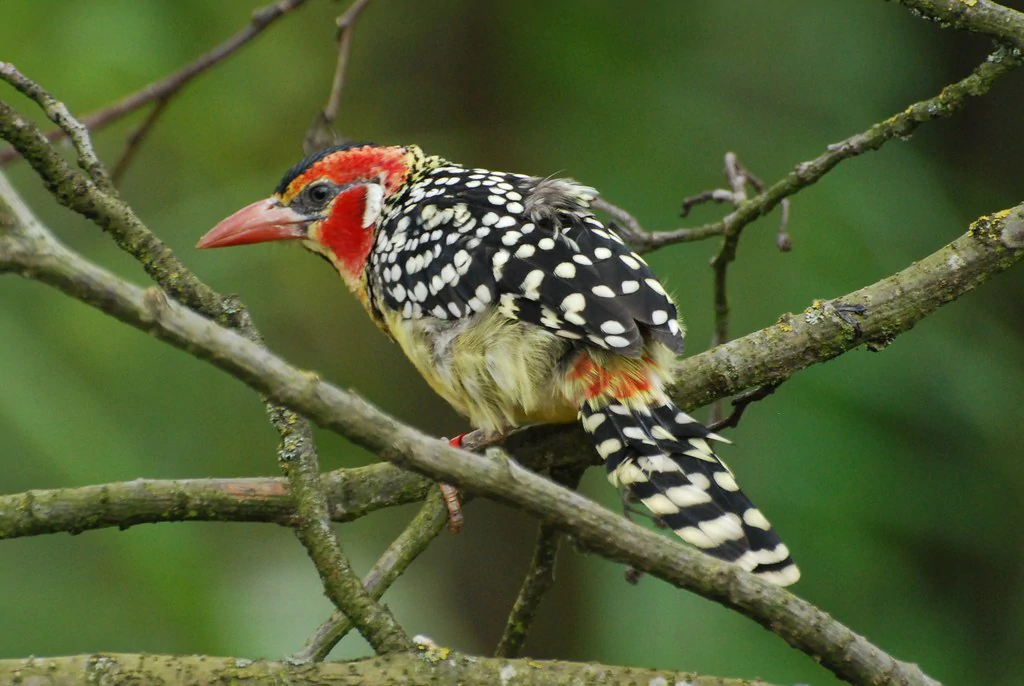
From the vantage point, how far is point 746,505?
6.32ft

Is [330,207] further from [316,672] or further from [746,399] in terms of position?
[316,672]

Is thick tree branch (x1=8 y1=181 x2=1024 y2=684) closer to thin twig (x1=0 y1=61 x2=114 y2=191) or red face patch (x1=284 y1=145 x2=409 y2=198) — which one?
thin twig (x1=0 y1=61 x2=114 y2=191)

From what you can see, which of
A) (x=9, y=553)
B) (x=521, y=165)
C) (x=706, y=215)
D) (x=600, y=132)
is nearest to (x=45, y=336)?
(x=9, y=553)

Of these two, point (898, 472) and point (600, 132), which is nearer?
point (898, 472)

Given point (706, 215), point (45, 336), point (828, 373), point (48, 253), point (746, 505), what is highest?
point (706, 215)

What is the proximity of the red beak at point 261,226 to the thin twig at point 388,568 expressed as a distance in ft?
3.81

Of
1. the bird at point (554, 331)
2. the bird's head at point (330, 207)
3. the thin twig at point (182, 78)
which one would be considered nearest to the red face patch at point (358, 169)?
the bird's head at point (330, 207)

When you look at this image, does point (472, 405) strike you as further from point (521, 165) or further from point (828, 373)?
point (521, 165)

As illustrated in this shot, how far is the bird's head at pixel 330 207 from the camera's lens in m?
2.86

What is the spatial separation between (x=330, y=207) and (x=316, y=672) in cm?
167

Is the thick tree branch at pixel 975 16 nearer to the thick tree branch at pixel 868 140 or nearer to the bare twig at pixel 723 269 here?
the thick tree branch at pixel 868 140

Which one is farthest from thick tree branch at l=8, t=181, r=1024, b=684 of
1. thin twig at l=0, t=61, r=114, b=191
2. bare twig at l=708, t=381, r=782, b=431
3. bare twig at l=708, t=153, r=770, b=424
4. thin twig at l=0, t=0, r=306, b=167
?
thin twig at l=0, t=0, r=306, b=167

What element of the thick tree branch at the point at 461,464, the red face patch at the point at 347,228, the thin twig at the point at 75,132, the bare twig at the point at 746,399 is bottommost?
the thick tree branch at the point at 461,464

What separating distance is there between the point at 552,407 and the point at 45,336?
220cm
